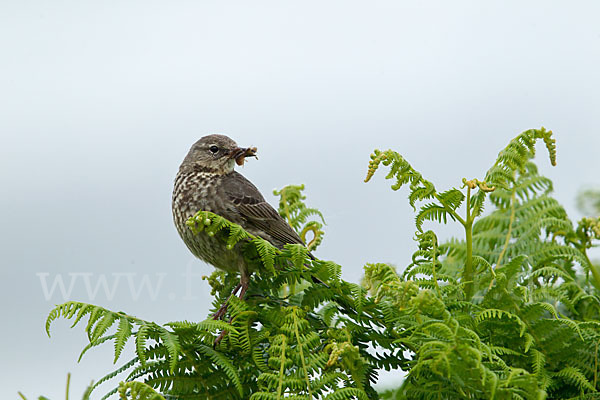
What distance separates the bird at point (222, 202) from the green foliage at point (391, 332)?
1.84 ft

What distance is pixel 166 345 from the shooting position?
1.77m

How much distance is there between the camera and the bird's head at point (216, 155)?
3650 millimetres

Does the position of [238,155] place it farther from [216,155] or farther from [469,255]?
[469,255]

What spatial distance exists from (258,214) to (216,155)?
668mm

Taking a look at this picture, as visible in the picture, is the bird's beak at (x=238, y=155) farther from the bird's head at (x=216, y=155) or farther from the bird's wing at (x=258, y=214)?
the bird's wing at (x=258, y=214)

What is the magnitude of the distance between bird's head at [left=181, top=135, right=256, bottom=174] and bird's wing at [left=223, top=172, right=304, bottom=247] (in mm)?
209

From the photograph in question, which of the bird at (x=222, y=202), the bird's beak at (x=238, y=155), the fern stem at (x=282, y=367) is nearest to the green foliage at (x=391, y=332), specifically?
the fern stem at (x=282, y=367)

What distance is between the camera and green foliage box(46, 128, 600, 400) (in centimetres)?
169

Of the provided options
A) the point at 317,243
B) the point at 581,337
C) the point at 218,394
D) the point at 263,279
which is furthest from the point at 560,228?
the point at 218,394

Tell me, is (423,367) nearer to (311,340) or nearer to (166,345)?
(311,340)

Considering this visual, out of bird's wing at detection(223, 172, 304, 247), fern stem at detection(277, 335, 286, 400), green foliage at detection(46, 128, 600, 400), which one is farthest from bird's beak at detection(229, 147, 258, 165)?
fern stem at detection(277, 335, 286, 400)

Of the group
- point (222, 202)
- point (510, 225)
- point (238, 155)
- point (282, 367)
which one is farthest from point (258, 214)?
point (282, 367)

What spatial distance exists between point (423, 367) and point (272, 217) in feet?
4.88

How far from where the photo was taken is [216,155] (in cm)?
370
